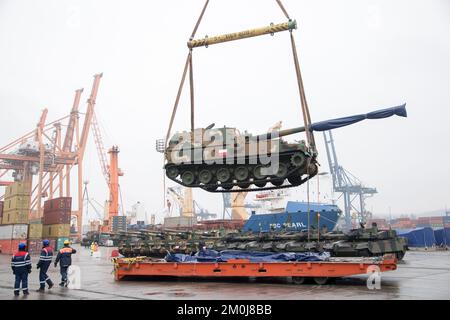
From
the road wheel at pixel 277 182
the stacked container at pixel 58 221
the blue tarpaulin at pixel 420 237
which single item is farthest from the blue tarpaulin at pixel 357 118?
the stacked container at pixel 58 221

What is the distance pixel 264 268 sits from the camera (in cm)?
1137

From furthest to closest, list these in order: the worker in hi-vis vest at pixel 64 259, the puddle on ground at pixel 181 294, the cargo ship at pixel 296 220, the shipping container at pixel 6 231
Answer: the shipping container at pixel 6 231, the cargo ship at pixel 296 220, the worker in hi-vis vest at pixel 64 259, the puddle on ground at pixel 181 294

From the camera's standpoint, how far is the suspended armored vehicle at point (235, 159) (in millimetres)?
14805

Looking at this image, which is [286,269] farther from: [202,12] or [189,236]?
[189,236]

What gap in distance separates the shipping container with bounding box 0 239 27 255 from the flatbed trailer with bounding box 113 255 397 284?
2299 centimetres

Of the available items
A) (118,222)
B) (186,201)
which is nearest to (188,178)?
(118,222)

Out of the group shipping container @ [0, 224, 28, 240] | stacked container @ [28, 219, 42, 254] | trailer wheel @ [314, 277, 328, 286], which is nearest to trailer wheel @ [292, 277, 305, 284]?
trailer wheel @ [314, 277, 328, 286]

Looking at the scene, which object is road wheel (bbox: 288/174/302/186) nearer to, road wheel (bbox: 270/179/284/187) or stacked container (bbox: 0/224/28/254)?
road wheel (bbox: 270/179/284/187)

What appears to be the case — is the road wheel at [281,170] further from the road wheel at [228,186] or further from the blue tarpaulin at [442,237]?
the blue tarpaulin at [442,237]

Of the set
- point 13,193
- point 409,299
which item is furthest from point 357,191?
point 409,299

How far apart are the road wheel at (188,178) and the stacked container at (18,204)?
2359cm
